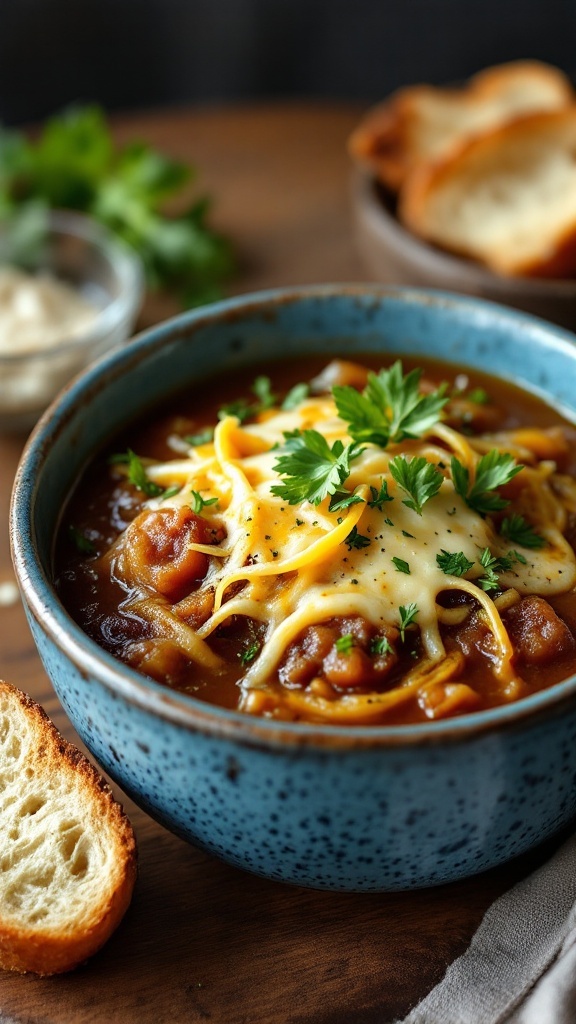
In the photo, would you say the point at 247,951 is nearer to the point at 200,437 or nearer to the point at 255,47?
the point at 200,437

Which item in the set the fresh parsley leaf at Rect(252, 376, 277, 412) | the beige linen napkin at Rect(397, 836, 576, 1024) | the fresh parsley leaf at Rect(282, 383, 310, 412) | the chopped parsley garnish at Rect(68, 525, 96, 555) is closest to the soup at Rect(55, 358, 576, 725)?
the chopped parsley garnish at Rect(68, 525, 96, 555)

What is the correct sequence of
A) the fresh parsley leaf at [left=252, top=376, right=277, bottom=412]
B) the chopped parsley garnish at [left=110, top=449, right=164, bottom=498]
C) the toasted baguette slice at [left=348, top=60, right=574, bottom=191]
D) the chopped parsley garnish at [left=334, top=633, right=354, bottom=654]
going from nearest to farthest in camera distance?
the chopped parsley garnish at [left=334, top=633, right=354, bottom=654], the chopped parsley garnish at [left=110, top=449, right=164, bottom=498], the fresh parsley leaf at [left=252, top=376, right=277, bottom=412], the toasted baguette slice at [left=348, top=60, right=574, bottom=191]

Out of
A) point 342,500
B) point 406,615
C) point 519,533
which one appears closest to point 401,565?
point 406,615

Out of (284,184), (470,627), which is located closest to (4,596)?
(470,627)

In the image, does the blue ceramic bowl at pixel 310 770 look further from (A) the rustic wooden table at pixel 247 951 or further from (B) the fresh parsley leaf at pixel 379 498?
(B) the fresh parsley leaf at pixel 379 498

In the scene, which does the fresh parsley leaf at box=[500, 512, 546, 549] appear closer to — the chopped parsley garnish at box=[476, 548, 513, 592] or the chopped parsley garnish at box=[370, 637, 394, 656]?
the chopped parsley garnish at box=[476, 548, 513, 592]

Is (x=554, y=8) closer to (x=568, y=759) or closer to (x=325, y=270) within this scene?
(x=325, y=270)

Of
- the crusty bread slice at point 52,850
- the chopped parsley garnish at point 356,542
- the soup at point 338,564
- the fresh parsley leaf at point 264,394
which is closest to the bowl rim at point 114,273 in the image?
the fresh parsley leaf at point 264,394
